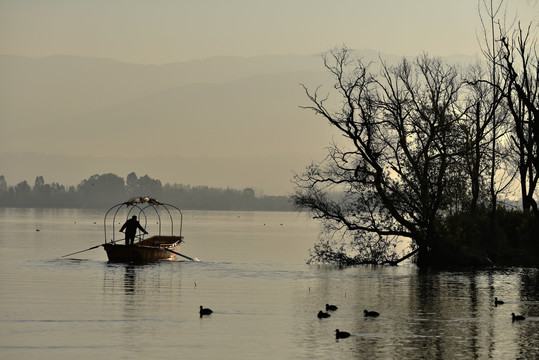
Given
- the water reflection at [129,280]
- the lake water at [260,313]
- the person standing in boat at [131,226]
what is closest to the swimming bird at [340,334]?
the lake water at [260,313]

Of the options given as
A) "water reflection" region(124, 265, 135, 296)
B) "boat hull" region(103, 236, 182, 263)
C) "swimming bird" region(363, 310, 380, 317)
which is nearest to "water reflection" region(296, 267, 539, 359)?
"swimming bird" region(363, 310, 380, 317)

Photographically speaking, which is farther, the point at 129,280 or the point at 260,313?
the point at 129,280

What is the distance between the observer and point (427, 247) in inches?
2258

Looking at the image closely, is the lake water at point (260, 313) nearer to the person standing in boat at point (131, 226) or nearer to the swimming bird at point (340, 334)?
the swimming bird at point (340, 334)

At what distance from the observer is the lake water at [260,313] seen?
79.4ft

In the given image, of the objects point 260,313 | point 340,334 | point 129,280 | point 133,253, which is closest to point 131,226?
point 133,253

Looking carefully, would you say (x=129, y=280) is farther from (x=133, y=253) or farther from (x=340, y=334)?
(x=340, y=334)

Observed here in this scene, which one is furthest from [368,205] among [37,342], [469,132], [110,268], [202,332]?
[37,342]

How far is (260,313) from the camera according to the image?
107 ft

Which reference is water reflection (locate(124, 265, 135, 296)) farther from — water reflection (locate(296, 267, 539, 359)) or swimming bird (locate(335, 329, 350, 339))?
swimming bird (locate(335, 329, 350, 339))

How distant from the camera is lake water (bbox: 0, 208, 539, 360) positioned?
24.2 meters

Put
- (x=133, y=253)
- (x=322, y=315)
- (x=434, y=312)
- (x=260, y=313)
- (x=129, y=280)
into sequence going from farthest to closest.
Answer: (x=133, y=253) < (x=129, y=280) < (x=434, y=312) < (x=260, y=313) < (x=322, y=315)

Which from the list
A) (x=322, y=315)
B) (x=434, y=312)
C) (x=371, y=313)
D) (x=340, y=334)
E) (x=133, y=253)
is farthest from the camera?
(x=133, y=253)

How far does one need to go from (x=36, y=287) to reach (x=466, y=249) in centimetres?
2773
